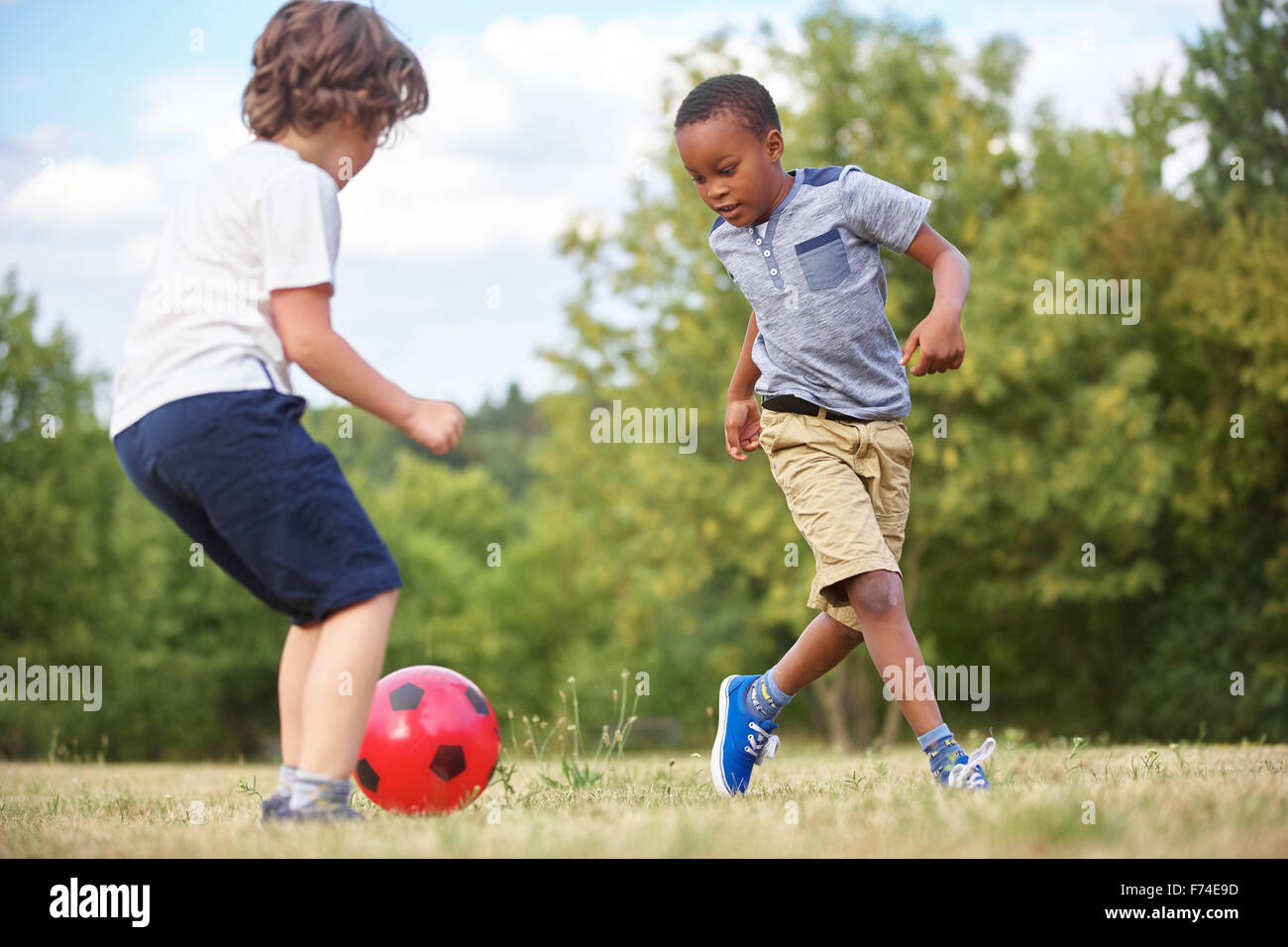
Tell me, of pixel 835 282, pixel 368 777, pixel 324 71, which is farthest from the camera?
pixel 835 282

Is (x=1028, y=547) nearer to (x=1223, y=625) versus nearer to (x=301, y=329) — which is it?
(x=1223, y=625)

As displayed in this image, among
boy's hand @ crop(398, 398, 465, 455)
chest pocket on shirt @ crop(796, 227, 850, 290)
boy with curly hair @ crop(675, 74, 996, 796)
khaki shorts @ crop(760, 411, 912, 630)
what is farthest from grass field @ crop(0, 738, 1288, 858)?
chest pocket on shirt @ crop(796, 227, 850, 290)

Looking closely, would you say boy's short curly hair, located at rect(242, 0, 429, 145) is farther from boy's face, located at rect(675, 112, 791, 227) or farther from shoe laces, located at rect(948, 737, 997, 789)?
shoe laces, located at rect(948, 737, 997, 789)

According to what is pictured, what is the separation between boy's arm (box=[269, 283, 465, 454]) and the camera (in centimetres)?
281

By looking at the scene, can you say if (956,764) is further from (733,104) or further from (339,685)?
(733,104)

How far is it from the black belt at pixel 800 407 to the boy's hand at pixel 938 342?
1.62 feet

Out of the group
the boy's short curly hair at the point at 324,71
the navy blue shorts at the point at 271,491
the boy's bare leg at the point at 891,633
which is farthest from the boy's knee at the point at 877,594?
the boy's short curly hair at the point at 324,71

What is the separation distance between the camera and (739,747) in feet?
13.8

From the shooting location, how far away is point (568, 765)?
4371mm

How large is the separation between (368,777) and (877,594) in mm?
1771

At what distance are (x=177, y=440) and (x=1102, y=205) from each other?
878 inches

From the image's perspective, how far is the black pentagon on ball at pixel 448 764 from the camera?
3.71 meters

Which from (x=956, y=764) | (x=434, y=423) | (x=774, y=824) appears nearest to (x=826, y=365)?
(x=956, y=764)
